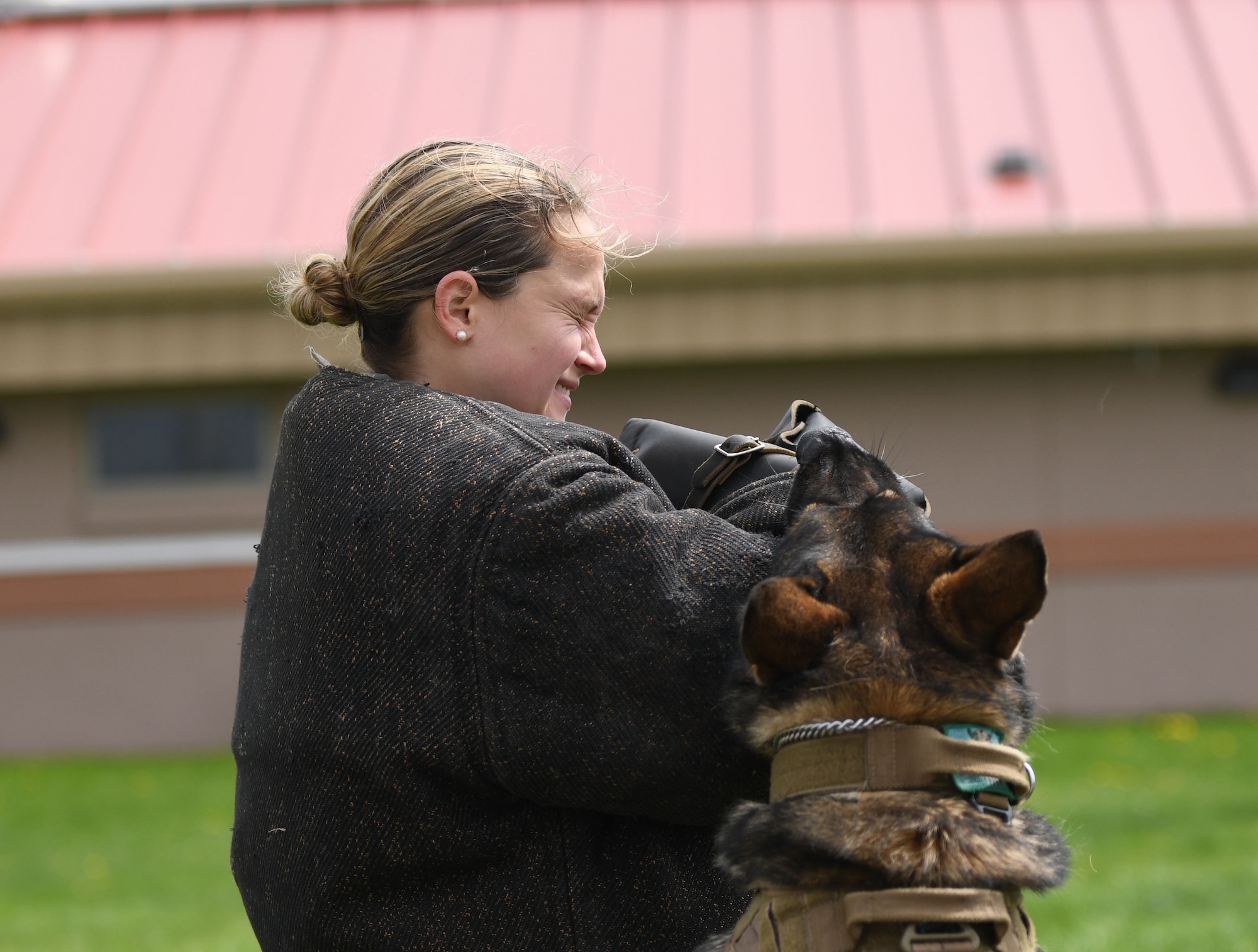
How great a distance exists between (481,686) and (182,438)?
9.67m

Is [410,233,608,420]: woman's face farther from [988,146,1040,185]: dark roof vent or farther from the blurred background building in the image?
[988,146,1040,185]: dark roof vent

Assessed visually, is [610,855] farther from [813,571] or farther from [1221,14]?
[1221,14]

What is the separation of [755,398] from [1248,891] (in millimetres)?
5249

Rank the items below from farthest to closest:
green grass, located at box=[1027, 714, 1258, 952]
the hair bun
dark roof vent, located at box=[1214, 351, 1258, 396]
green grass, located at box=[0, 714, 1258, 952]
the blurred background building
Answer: dark roof vent, located at box=[1214, 351, 1258, 396], the blurred background building, green grass, located at box=[0, 714, 1258, 952], green grass, located at box=[1027, 714, 1258, 952], the hair bun

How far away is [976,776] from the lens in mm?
1604

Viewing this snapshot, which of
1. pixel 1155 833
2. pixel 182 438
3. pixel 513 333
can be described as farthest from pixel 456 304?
pixel 182 438

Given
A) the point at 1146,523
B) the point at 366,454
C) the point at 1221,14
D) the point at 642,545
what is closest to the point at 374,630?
the point at 366,454

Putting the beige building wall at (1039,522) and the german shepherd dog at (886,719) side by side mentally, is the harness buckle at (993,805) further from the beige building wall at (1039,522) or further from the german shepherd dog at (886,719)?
the beige building wall at (1039,522)

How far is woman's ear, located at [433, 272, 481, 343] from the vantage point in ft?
6.57

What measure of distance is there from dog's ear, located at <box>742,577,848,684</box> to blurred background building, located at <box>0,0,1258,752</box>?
23.9ft

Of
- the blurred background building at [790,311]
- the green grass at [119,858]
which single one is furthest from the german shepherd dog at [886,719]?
the blurred background building at [790,311]

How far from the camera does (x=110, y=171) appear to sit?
11141mm

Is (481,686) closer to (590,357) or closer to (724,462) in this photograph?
(724,462)

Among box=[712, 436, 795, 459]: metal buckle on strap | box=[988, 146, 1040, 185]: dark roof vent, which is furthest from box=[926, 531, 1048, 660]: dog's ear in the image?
box=[988, 146, 1040, 185]: dark roof vent
